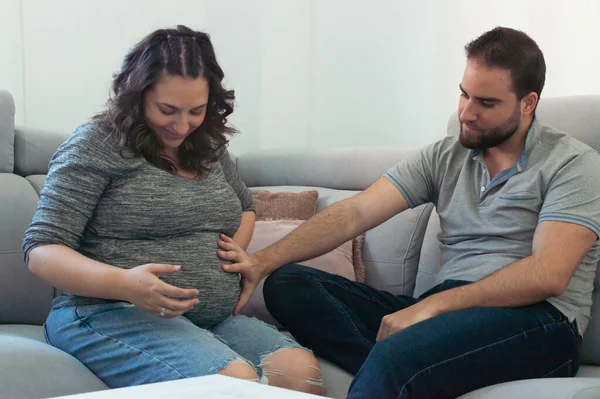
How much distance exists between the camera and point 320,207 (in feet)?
7.84

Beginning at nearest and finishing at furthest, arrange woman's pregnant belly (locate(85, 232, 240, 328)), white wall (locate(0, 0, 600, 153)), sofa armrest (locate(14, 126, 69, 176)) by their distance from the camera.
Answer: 1. woman's pregnant belly (locate(85, 232, 240, 328))
2. sofa armrest (locate(14, 126, 69, 176))
3. white wall (locate(0, 0, 600, 153))

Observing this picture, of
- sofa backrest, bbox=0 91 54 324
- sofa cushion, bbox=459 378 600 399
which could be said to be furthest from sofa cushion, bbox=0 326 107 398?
sofa cushion, bbox=459 378 600 399

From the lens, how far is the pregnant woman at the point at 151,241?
1.45m

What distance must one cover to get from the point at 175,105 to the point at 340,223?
59 cm

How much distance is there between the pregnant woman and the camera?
57.1 inches

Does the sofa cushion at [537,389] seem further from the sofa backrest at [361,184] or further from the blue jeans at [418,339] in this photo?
the sofa backrest at [361,184]

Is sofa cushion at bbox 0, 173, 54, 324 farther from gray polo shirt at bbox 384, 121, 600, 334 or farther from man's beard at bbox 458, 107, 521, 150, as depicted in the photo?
man's beard at bbox 458, 107, 521, 150

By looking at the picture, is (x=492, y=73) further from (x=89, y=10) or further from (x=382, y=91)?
(x=89, y=10)

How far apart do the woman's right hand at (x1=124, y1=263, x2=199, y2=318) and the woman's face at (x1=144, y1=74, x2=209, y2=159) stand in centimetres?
33

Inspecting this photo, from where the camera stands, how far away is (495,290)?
1.63 metres

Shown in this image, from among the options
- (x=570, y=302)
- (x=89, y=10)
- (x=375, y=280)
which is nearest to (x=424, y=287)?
(x=375, y=280)

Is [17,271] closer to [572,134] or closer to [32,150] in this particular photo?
[32,150]

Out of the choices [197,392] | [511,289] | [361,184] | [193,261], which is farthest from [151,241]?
[361,184]

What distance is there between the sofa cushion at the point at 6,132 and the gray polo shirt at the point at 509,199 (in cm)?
109
